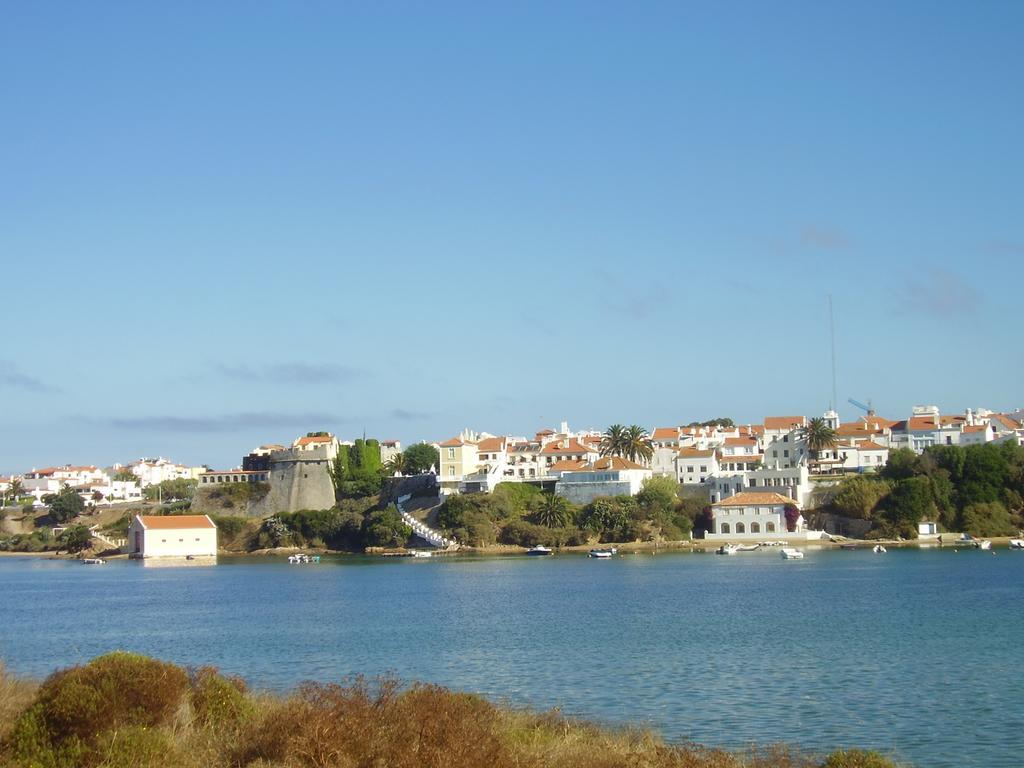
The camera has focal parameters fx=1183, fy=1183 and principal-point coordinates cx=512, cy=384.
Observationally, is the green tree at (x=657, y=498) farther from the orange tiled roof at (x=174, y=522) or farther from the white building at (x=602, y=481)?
the orange tiled roof at (x=174, y=522)

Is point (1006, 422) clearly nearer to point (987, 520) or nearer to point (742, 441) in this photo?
point (742, 441)

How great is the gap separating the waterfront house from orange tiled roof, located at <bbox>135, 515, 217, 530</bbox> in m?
34.8

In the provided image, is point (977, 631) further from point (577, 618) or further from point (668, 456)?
point (668, 456)

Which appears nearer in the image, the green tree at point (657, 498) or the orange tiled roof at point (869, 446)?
the green tree at point (657, 498)

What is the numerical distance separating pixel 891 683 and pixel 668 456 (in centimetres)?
6416

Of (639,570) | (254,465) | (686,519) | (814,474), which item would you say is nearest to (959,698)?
(639,570)

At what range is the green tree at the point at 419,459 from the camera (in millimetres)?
90875

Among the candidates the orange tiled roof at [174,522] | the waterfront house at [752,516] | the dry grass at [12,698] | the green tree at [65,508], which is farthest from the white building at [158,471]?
the dry grass at [12,698]

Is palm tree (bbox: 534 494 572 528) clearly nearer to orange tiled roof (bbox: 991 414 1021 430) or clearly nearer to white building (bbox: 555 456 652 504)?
white building (bbox: 555 456 652 504)

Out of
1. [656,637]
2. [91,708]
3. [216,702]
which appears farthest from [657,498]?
[91,708]

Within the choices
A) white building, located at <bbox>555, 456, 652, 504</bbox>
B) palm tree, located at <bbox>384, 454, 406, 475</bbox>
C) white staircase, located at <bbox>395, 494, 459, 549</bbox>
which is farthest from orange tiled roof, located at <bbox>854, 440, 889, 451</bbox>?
palm tree, located at <bbox>384, 454, 406, 475</bbox>

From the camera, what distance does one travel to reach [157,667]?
13094 millimetres

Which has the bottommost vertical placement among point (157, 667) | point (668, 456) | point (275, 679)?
point (275, 679)

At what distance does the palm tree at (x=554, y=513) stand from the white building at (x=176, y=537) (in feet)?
75.6
